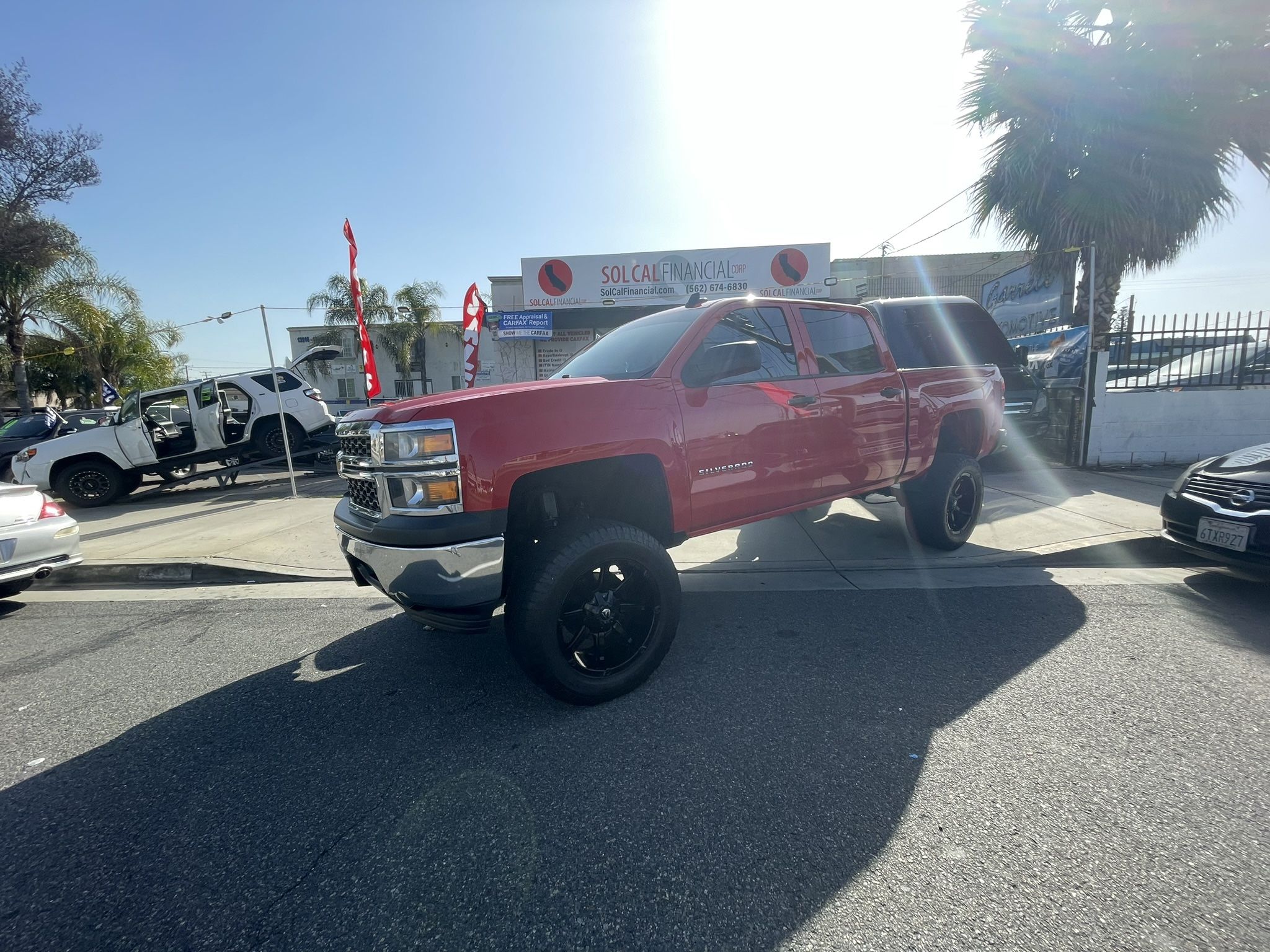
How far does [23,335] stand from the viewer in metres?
19.3

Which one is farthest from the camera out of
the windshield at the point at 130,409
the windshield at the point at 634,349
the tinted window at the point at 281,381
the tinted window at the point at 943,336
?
the tinted window at the point at 281,381

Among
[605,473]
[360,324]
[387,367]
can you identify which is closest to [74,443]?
[360,324]

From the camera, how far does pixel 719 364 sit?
10.7ft

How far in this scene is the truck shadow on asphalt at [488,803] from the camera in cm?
173

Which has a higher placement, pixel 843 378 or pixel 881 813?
pixel 843 378

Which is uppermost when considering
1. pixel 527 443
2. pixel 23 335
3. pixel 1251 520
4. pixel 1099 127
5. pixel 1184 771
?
pixel 1099 127

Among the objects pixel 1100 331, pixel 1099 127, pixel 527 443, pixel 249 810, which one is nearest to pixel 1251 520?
pixel 527 443

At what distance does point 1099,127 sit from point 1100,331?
→ 3.57m

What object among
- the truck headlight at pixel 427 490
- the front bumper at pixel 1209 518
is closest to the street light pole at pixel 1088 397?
the front bumper at pixel 1209 518

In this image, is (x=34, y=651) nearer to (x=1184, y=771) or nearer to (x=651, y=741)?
(x=651, y=741)

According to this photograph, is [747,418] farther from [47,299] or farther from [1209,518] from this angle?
[47,299]

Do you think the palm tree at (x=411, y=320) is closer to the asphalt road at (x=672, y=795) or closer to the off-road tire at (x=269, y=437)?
the off-road tire at (x=269, y=437)

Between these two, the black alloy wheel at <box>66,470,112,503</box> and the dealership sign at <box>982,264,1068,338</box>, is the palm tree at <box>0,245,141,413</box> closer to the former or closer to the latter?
the black alloy wheel at <box>66,470,112,503</box>

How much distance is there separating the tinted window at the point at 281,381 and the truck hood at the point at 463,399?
363 inches
